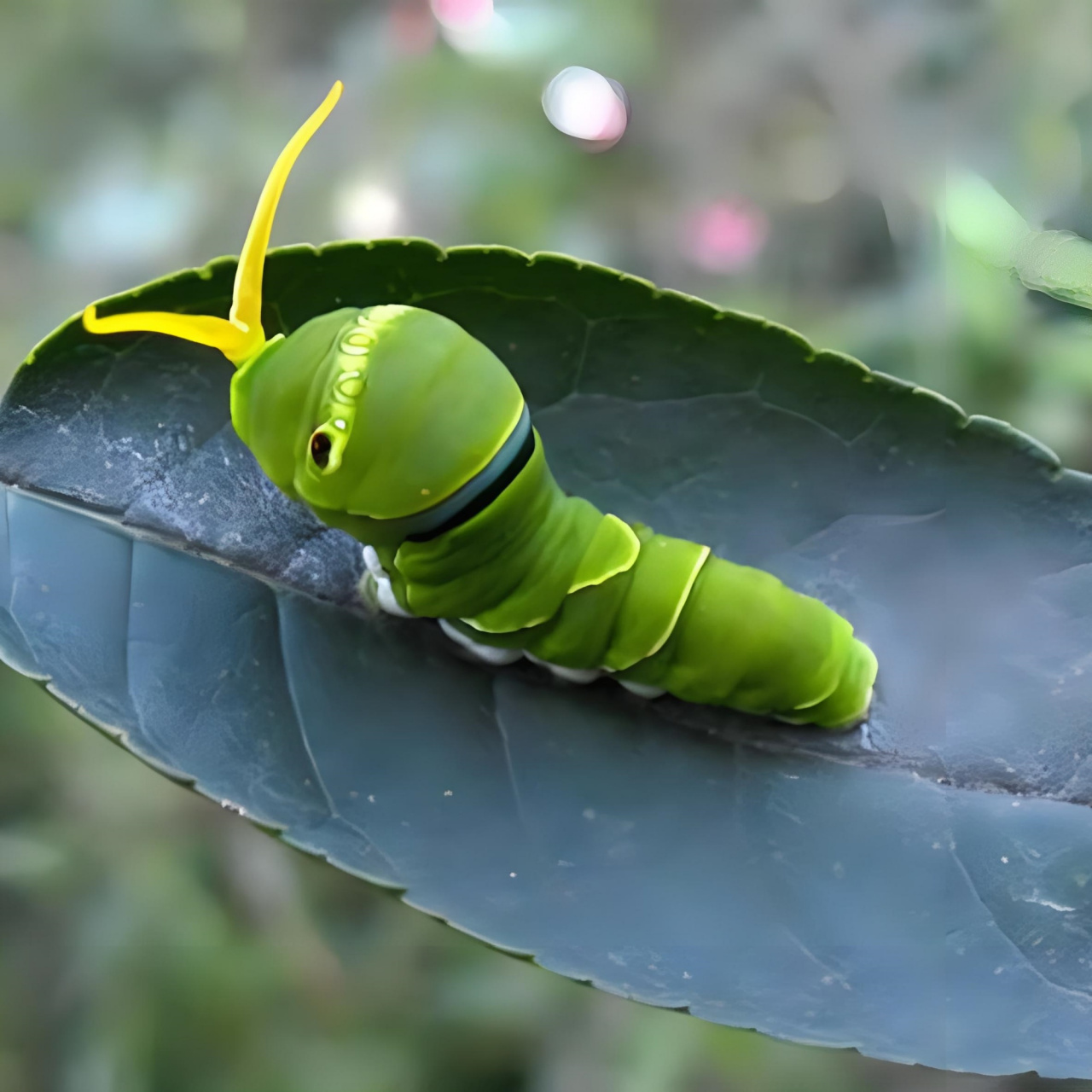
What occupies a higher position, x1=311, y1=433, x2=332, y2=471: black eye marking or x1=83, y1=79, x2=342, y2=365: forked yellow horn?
x1=83, y1=79, x2=342, y2=365: forked yellow horn

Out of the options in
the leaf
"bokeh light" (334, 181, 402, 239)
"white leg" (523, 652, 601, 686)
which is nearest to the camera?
the leaf

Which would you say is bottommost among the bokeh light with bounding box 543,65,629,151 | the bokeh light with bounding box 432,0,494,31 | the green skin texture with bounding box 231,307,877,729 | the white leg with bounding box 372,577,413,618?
the white leg with bounding box 372,577,413,618

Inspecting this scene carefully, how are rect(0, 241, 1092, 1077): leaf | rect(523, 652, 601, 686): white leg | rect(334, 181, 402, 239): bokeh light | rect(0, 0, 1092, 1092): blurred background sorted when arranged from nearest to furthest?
rect(0, 241, 1092, 1077): leaf < rect(523, 652, 601, 686): white leg < rect(0, 0, 1092, 1092): blurred background < rect(334, 181, 402, 239): bokeh light

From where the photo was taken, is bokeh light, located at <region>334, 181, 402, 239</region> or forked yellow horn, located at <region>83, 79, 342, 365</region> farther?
bokeh light, located at <region>334, 181, 402, 239</region>

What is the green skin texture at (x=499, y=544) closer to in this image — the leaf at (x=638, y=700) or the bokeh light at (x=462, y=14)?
the leaf at (x=638, y=700)

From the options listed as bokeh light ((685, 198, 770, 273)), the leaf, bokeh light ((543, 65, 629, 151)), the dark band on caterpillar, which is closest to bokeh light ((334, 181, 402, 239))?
bokeh light ((543, 65, 629, 151))

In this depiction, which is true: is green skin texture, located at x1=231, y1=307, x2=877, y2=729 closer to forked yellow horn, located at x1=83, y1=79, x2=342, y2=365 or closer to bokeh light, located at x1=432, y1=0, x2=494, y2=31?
forked yellow horn, located at x1=83, y1=79, x2=342, y2=365

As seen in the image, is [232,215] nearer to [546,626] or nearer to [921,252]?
[546,626]

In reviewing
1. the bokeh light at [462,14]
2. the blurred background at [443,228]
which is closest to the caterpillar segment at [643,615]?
the blurred background at [443,228]
